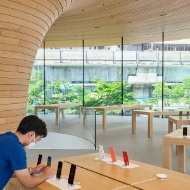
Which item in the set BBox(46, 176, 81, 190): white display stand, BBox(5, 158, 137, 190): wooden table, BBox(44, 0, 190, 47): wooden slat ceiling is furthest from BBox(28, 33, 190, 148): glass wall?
BBox(46, 176, 81, 190): white display stand

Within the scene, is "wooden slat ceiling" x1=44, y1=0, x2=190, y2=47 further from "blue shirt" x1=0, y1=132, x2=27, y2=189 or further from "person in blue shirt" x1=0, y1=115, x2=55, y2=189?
"blue shirt" x1=0, y1=132, x2=27, y2=189

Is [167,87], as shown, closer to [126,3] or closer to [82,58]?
[82,58]

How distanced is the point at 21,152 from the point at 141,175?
99 cm

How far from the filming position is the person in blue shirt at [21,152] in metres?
2.25

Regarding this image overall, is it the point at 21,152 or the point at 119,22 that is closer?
the point at 21,152

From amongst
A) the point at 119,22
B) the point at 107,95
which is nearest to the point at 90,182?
the point at 119,22

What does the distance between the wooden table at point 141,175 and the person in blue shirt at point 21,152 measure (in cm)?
49

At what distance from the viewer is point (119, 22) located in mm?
10039

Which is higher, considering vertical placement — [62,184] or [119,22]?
[119,22]

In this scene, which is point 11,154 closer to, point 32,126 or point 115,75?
point 32,126

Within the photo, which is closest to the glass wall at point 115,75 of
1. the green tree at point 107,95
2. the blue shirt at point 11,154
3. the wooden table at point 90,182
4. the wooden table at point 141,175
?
the green tree at point 107,95

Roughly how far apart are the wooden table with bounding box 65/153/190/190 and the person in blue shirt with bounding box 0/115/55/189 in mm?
494

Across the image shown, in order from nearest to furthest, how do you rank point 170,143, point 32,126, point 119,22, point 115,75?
point 32,126 < point 170,143 < point 119,22 < point 115,75

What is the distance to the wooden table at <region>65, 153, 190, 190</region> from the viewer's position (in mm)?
2283
